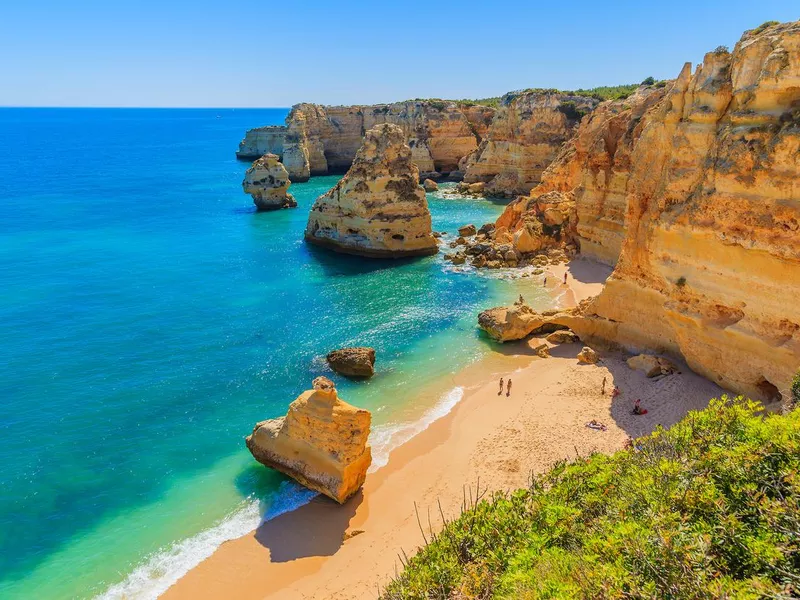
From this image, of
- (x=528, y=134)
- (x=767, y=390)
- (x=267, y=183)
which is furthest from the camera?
(x=528, y=134)

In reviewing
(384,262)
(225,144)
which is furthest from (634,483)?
(225,144)

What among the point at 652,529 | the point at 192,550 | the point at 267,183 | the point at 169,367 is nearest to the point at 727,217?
the point at 652,529

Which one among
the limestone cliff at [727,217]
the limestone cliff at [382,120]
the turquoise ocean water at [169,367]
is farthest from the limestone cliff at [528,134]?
the limestone cliff at [727,217]

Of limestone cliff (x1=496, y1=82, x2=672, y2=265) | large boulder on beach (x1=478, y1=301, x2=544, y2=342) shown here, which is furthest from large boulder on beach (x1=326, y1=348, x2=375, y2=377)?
limestone cliff (x1=496, y1=82, x2=672, y2=265)

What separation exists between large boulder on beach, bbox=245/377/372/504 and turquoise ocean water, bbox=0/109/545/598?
969 millimetres

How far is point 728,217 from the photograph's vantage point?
16.5 meters

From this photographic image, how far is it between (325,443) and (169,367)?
38.6 feet

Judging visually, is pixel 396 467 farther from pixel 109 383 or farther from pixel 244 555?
pixel 109 383

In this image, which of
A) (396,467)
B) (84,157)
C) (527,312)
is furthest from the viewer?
(84,157)

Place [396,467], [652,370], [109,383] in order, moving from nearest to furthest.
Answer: [396,467]
[652,370]
[109,383]

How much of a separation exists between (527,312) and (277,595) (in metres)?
17.4

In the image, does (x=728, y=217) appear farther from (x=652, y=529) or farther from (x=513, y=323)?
(x=652, y=529)

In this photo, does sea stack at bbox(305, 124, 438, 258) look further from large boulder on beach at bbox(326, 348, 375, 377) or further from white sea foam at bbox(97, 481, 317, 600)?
white sea foam at bbox(97, 481, 317, 600)

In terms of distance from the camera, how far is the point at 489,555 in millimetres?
8617
